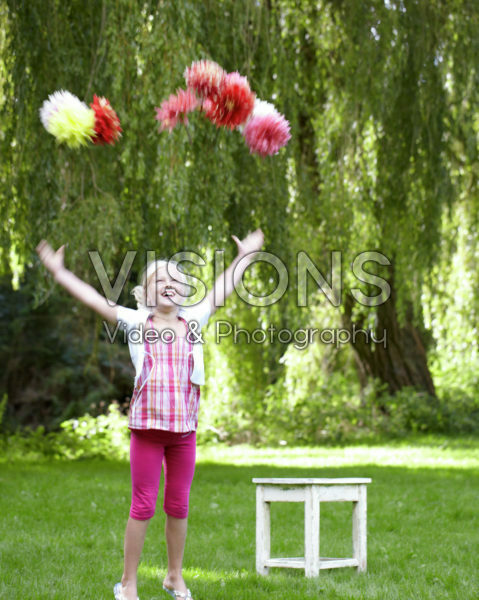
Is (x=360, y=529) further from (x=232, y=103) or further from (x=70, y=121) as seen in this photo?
(x=70, y=121)

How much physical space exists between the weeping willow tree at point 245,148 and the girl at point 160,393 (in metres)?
2.83

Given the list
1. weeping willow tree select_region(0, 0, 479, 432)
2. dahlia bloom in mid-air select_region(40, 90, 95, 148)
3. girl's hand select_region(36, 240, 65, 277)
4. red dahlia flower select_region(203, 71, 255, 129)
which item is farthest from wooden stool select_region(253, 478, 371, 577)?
weeping willow tree select_region(0, 0, 479, 432)

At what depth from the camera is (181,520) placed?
3922mm

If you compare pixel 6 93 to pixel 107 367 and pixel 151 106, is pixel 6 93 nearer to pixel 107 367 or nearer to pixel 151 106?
pixel 151 106

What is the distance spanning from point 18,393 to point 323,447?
757 centimetres

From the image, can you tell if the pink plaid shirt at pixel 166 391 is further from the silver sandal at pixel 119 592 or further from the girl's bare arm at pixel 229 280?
the silver sandal at pixel 119 592

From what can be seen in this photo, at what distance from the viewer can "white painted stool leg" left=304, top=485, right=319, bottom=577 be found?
449 centimetres

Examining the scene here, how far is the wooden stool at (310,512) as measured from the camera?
4508 mm

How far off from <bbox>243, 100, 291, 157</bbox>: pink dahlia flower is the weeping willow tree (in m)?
2.21

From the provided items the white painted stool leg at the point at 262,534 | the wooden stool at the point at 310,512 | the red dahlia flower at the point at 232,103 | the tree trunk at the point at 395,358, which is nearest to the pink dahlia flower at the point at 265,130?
the red dahlia flower at the point at 232,103

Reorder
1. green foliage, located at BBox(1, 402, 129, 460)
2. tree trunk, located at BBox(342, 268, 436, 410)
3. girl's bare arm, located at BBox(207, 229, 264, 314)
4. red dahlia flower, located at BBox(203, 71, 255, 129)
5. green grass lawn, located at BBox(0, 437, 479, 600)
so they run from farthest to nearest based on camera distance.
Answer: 1. tree trunk, located at BBox(342, 268, 436, 410)
2. green foliage, located at BBox(1, 402, 129, 460)
3. red dahlia flower, located at BBox(203, 71, 255, 129)
4. green grass lawn, located at BBox(0, 437, 479, 600)
5. girl's bare arm, located at BBox(207, 229, 264, 314)

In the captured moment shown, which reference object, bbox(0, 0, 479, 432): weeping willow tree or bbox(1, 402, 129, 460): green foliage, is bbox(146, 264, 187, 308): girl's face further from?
bbox(1, 402, 129, 460): green foliage

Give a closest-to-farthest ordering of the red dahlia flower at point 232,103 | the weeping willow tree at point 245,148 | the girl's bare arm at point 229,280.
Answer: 1. the girl's bare arm at point 229,280
2. the red dahlia flower at point 232,103
3. the weeping willow tree at point 245,148

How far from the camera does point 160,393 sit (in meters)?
3.74
